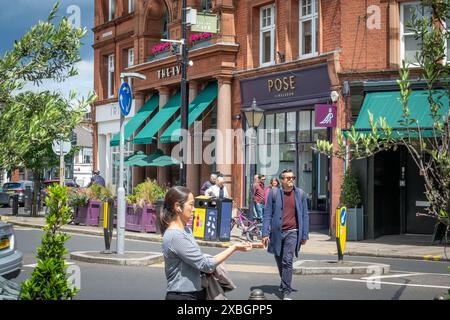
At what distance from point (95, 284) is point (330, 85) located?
40.0 ft

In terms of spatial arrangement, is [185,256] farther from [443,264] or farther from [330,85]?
[330,85]

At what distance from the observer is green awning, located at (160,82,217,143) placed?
87.5 feet

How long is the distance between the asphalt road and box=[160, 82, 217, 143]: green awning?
11544 millimetres

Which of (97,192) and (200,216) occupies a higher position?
(97,192)

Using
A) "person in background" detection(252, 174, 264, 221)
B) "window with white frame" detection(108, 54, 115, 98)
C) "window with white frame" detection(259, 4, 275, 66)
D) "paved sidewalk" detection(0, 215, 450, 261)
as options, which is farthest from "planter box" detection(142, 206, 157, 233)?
"window with white frame" detection(108, 54, 115, 98)

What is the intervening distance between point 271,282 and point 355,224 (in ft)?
27.5

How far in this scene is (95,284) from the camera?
447 inches

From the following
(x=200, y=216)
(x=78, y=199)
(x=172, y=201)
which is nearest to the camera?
(x=172, y=201)

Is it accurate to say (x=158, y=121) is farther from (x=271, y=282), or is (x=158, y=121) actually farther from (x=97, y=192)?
(x=271, y=282)

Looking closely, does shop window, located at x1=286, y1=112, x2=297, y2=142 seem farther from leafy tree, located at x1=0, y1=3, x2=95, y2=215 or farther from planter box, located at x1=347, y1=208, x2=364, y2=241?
leafy tree, located at x1=0, y1=3, x2=95, y2=215

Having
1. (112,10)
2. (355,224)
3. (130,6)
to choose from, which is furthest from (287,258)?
A: (112,10)

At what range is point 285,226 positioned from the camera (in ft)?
34.7

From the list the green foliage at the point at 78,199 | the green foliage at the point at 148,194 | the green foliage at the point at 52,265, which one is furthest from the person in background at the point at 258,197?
the green foliage at the point at 52,265

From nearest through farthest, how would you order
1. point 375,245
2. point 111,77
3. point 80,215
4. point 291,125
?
point 375,245 → point 291,125 → point 80,215 → point 111,77
